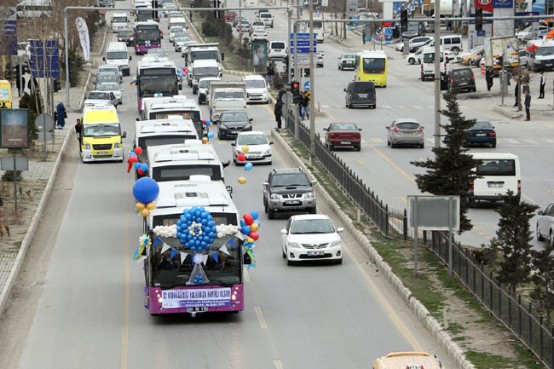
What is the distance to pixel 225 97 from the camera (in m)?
77.4

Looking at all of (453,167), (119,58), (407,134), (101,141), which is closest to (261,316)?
(453,167)

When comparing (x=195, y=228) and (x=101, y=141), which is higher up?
(x=195, y=228)

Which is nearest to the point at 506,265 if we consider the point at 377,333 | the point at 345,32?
the point at 377,333

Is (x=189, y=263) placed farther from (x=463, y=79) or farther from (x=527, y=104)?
(x=463, y=79)

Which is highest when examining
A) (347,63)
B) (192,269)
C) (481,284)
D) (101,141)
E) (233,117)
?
(192,269)

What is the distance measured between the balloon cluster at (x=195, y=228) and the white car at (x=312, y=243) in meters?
8.80

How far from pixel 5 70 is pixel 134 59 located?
859 inches

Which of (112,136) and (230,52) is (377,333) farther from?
(230,52)

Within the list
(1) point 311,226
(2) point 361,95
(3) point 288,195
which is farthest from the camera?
(2) point 361,95

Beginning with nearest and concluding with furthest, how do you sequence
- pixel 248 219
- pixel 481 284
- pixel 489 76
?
1. pixel 481 284
2. pixel 248 219
3. pixel 489 76

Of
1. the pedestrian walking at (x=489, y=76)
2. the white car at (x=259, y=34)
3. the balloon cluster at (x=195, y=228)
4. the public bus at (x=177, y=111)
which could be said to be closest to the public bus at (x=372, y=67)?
the pedestrian walking at (x=489, y=76)

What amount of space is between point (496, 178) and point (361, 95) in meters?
35.8

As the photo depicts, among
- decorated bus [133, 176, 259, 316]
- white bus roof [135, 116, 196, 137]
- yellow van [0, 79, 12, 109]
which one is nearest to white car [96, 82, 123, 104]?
yellow van [0, 79, 12, 109]

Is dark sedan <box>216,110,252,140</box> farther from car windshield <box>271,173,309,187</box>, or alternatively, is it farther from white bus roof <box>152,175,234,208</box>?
white bus roof <box>152,175,234,208</box>
